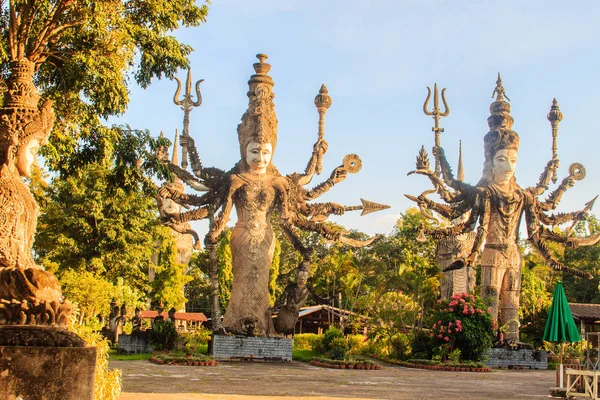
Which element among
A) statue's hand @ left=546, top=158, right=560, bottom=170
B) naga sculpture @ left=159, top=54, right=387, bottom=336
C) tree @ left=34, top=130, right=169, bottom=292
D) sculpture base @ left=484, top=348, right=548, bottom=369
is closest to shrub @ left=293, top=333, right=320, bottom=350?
tree @ left=34, top=130, right=169, bottom=292

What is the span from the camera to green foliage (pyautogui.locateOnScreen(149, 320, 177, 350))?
788 inches

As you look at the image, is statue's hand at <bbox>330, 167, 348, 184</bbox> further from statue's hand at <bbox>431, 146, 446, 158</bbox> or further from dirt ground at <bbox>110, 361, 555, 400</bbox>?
dirt ground at <bbox>110, 361, 555, 400</bbox>

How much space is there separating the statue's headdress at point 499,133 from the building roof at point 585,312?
10.5m

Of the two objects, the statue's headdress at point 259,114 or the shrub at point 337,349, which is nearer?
the shrub at point 337,349

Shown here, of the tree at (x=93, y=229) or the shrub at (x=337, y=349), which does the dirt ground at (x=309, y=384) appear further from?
the tree at (x=93, y=229)

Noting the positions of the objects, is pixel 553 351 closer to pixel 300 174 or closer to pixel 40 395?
pixel 300 174

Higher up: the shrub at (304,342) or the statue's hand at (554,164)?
the statue's hand at (554,164)

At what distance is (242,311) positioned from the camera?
1888 cm

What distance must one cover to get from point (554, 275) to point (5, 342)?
37.1 m

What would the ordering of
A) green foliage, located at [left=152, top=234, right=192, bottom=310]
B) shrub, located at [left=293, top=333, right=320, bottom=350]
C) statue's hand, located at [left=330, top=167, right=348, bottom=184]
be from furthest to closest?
green foliage, located at [left=152, top=234, right=192, bottom=310], shrub, located at [left=293, top=333, right=320, bottom=350], statue's hand, located at [left=330, top=167, right=348, bottom=184]

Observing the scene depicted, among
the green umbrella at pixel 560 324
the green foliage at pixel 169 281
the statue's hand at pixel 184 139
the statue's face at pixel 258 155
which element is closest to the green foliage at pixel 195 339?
the statue's face at pixel 258 155

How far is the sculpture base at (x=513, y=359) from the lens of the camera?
1967cm

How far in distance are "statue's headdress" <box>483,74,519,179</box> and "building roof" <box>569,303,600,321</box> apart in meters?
10.5

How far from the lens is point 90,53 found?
11.3 m
